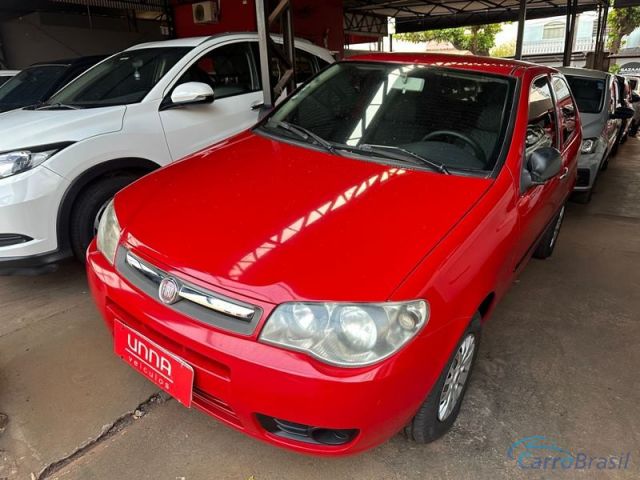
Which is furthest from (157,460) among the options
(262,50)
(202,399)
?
(262,50)

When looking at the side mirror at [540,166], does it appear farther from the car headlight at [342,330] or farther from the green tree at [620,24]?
the green tree at [620,24]

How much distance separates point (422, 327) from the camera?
4.86 ft

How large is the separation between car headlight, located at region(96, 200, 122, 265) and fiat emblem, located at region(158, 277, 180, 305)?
0.38m

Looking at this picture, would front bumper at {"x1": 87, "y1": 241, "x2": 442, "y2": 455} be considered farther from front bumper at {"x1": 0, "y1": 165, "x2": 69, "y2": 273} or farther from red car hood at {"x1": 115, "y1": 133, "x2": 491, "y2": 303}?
front bumper at {"x1": 0, "y1": 165, "x2": 69, "y2": 273}

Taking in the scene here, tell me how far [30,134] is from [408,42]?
38785 millimetres

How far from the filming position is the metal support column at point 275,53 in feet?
Result: 13.2

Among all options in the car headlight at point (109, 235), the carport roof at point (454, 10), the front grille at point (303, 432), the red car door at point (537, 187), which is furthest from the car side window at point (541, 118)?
the carport roof at point (454, 10)

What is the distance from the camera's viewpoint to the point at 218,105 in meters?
3.81

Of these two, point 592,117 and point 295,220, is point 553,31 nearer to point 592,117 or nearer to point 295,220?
point 592,117

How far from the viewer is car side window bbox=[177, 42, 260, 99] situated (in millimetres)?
3848

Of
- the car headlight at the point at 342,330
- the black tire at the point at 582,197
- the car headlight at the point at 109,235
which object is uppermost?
the car headlight at the point at 109,235

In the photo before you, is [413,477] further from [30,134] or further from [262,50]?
[262,50]

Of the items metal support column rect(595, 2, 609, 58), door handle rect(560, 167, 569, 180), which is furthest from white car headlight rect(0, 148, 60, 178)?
metal support column rect(595, 2, 609, 58)

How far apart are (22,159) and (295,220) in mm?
2006
